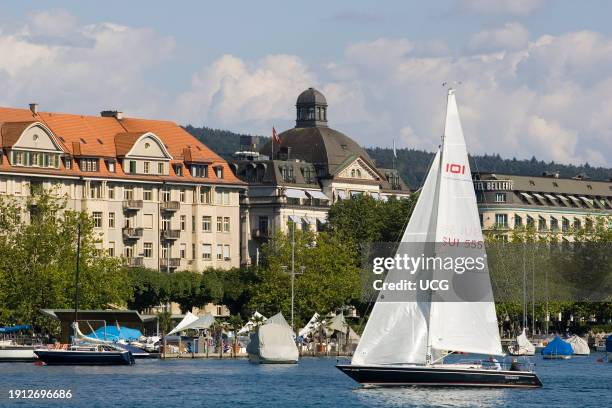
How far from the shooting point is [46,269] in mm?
155250

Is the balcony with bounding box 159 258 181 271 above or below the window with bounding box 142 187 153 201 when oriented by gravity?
below

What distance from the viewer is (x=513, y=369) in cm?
10069

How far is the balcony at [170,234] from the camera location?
195m

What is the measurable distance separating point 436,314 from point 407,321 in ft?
4.91

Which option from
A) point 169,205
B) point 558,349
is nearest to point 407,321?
point 558,349

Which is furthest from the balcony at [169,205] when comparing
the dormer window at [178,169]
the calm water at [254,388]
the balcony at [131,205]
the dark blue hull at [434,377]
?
the dark blue hull at [434,377]

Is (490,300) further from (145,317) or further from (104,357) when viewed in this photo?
(145,317)

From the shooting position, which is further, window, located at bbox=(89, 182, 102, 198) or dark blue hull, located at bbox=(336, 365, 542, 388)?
window, located at bbox=(89, 182, 102, 198)

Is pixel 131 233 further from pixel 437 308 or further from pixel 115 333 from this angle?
pixel 437 308

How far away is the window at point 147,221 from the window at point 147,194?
1.73 metres

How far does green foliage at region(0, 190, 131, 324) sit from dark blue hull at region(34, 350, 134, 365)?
1686 cm

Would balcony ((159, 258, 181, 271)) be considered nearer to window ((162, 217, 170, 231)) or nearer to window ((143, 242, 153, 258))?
window ((143, 242, 153, 258))

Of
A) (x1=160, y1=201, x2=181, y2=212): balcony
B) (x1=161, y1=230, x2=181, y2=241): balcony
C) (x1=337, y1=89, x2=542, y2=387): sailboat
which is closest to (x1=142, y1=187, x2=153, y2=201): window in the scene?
(x1=160, y1=201, x2=181, y2=212): balcony

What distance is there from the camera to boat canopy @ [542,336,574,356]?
169 metres
